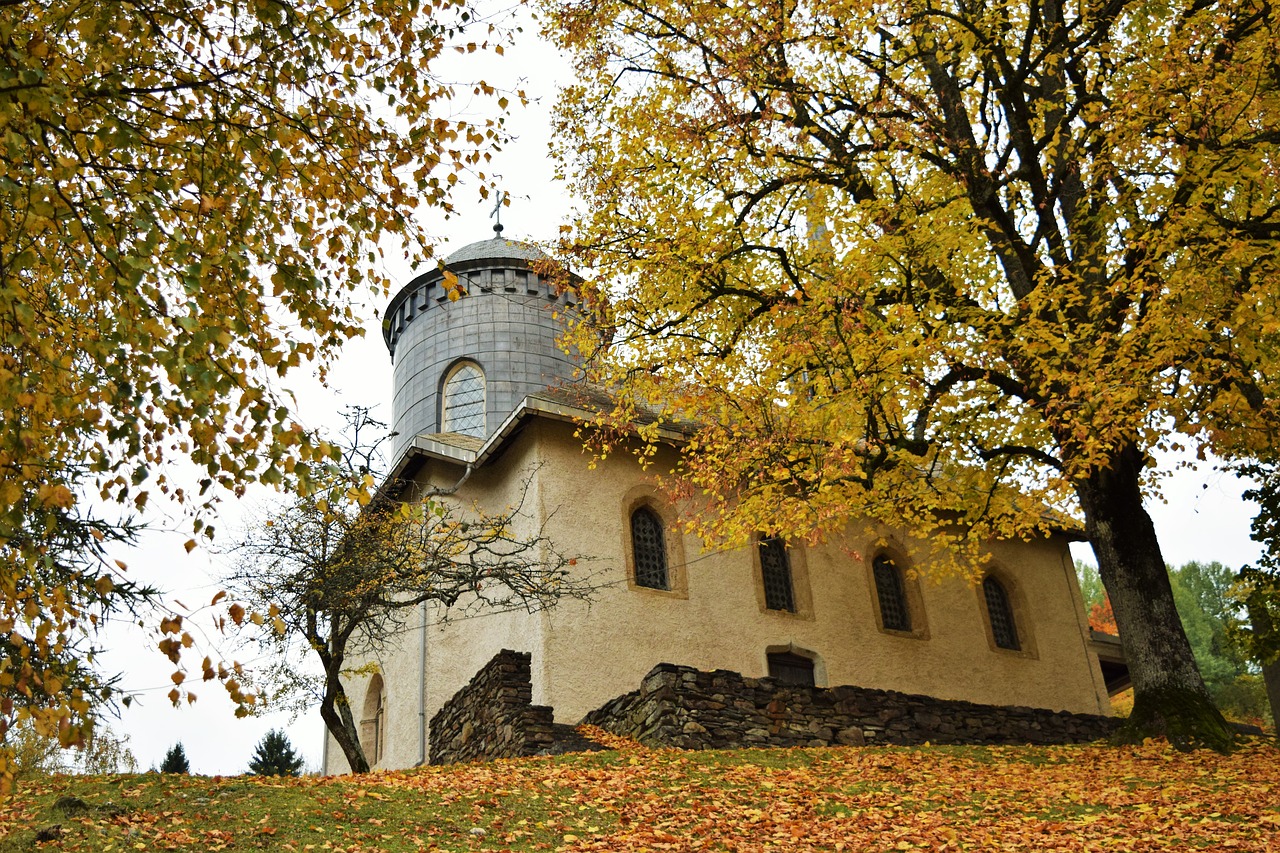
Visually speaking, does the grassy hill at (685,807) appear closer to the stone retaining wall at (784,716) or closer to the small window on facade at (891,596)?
the stone retaining wall at (784,716)

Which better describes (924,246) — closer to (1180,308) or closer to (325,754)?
(1180,308)

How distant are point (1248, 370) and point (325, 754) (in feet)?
58.1

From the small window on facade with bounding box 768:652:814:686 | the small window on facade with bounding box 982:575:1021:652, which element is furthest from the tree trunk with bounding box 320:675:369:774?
the small window on facade with bounding box 982:575:1021:652

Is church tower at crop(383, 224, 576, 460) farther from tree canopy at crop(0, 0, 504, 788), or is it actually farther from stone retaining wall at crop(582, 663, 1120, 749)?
tree canopy at crop(0, 0, 504, 788)

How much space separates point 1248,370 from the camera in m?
13.6

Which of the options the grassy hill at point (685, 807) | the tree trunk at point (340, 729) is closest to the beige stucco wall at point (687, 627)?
the tree trunk at point (340, 729)

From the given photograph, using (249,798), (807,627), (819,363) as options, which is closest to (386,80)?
(249,798)

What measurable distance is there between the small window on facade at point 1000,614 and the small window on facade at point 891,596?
6.65ft

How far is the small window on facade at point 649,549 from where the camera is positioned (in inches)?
709

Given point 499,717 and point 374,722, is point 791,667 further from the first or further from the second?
point 374,722

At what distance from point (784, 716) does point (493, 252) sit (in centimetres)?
1553

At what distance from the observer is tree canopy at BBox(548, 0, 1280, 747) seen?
1272 centimetres

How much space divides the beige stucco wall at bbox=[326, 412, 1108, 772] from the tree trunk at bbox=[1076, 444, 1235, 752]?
12.9ft

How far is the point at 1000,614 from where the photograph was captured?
22.4m
